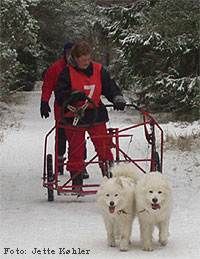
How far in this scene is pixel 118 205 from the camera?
5.06 metres

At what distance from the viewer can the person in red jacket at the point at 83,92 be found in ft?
24.2

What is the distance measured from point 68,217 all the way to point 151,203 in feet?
6.76

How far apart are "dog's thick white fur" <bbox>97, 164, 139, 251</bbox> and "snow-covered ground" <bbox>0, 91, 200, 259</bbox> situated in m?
0.16

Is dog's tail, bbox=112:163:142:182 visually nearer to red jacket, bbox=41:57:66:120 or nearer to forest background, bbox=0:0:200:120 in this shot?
red jacket, bbox=41:57:66:120

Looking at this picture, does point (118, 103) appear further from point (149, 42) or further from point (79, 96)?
point (149, 42)

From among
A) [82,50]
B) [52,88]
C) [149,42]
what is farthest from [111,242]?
[149,42]

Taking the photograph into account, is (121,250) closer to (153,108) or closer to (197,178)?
(197,178)

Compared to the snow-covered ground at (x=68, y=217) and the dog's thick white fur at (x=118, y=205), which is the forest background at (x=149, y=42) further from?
the dog's thick white fur at (x=118, y=205)

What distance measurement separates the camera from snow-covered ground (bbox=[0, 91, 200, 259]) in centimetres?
520

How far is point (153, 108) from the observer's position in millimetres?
20828

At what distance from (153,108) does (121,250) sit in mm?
15875

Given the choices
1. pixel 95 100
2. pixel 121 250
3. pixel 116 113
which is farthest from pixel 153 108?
pixel 121 250

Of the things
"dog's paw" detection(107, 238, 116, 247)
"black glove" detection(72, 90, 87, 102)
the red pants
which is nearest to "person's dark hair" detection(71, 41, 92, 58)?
"black glove" detection(72, 90, 87, 102)

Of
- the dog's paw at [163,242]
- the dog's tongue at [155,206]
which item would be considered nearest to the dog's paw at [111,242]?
the dog's paw at [163,242]
